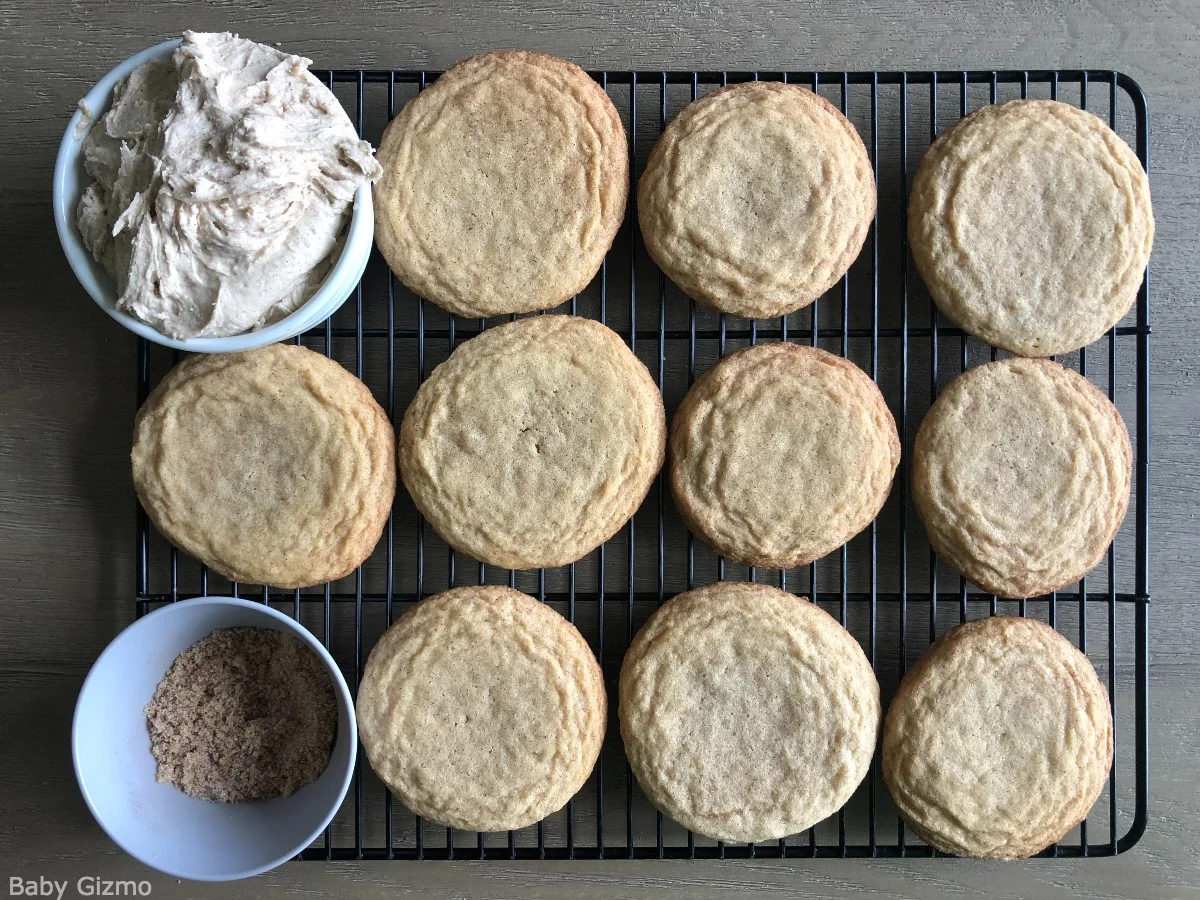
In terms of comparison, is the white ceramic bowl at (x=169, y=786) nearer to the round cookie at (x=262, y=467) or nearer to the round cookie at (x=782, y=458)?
the round cookie at (x=262, y=467)

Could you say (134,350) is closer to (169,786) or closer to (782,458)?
(169,786)

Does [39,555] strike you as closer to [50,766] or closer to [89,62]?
[50,766]

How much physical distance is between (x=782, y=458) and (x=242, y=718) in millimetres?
1393

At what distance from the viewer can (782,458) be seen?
6.66ft

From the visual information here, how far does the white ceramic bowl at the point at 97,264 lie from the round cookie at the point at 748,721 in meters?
1.08

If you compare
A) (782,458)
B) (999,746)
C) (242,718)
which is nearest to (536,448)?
(782,458)

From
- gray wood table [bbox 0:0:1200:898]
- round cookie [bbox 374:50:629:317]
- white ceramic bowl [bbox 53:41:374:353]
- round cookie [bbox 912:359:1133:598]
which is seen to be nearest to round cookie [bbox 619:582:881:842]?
gray wood table [bbox 0:0:1200:898]

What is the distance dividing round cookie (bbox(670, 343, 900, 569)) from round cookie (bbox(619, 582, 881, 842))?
0.20 meters

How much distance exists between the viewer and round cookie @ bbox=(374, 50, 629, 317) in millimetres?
2023

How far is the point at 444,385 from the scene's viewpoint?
2.03 m

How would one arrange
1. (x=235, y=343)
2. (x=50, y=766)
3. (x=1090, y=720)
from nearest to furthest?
1. (x=235, y=343)
2. (x=1090, y=720)
3. (x=50, y=766)

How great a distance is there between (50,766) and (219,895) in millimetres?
541

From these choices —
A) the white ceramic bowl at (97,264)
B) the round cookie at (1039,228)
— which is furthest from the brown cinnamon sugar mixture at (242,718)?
the round cookie at (1039,228)

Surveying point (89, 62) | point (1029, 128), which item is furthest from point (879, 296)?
point (89, 62)
